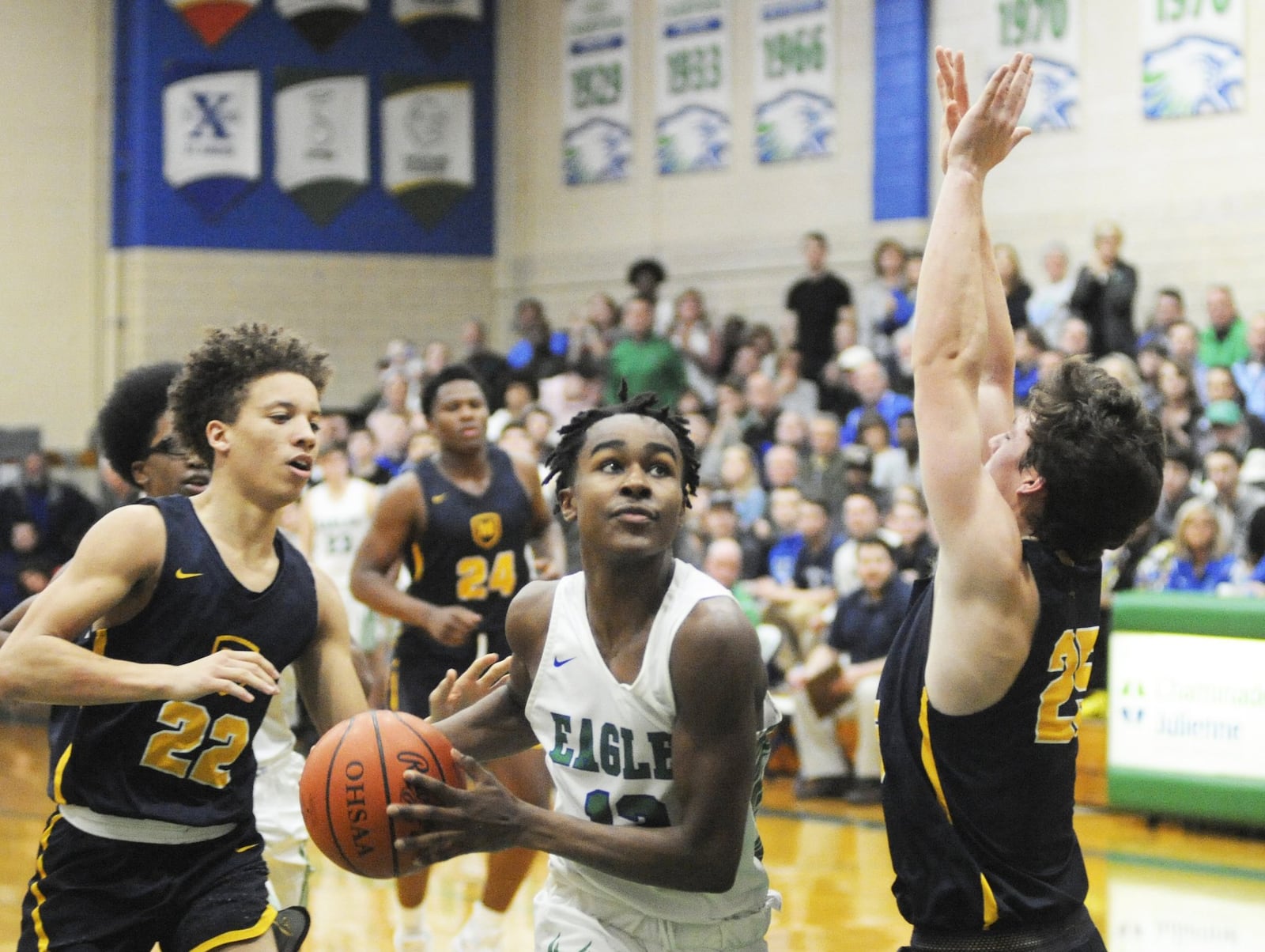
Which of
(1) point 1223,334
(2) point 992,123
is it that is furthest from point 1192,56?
(2) point 992,123

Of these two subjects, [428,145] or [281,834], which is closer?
[281,834]

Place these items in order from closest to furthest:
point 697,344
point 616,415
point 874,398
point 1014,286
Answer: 1. point 616,415
2. point 874,398
3. point 1014,286
4. point 697,344

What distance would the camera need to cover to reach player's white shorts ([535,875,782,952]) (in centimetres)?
310

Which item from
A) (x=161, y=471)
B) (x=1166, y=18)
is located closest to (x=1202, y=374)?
(x=1166, y=18)

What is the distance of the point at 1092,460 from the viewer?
9.36 feet

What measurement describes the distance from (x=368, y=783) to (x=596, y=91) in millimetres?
15370

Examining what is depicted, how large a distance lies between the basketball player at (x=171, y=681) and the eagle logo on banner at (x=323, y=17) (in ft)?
50.3

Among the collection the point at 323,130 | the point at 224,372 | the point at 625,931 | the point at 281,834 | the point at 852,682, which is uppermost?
the point at 323,130

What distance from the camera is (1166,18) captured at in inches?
515

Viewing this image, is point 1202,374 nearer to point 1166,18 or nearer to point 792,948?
point 1166,18

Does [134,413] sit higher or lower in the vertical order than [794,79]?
lower

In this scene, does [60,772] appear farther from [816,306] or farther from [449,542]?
[816,306]

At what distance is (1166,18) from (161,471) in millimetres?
10748

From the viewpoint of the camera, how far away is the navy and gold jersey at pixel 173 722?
350 centimetres
